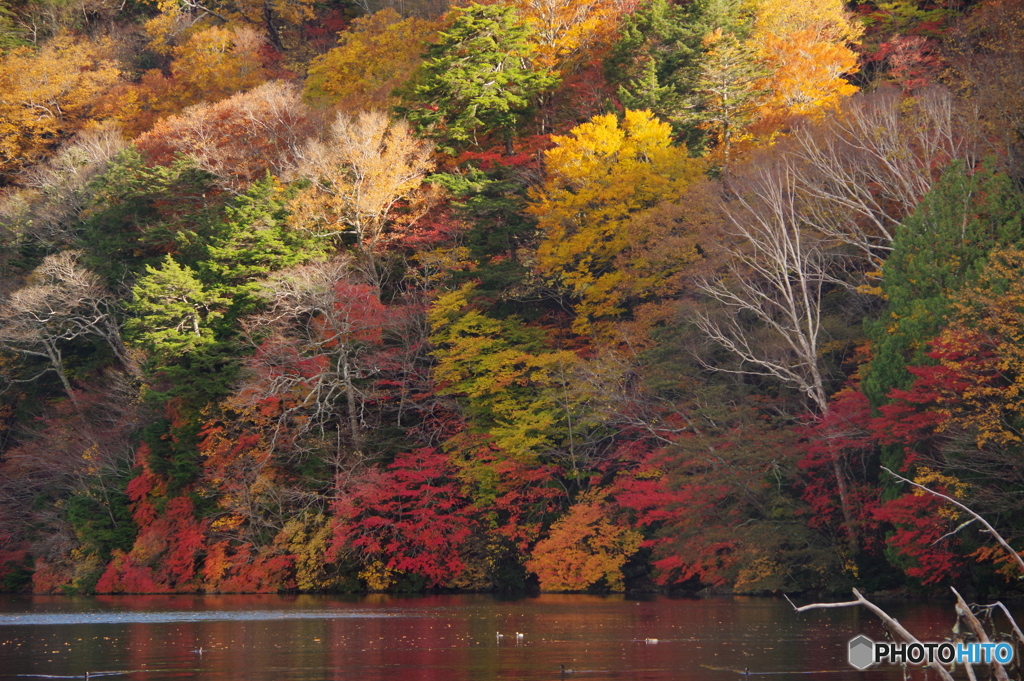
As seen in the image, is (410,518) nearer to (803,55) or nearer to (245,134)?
(245,134)

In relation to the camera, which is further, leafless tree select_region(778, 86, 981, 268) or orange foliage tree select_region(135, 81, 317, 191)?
orange foliage tree select_region(135, 81, 317, 191)

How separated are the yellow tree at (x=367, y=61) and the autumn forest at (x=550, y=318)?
459 millimetres

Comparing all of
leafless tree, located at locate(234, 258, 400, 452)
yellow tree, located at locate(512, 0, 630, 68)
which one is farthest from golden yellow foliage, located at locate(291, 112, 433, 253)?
yellow tree, located at locate(512, 0, 630, 68)

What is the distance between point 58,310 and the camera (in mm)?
51219

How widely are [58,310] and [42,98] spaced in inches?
778

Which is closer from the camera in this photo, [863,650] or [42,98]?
[863,650]

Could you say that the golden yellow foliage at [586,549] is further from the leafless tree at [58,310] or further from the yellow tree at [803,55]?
the leafless tree at [58,310]

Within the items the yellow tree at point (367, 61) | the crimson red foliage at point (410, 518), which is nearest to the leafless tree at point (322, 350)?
the crimson red foliage at point (410, 518)

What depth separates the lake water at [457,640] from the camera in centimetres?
1912

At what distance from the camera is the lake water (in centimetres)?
1912

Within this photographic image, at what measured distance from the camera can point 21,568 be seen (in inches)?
1980

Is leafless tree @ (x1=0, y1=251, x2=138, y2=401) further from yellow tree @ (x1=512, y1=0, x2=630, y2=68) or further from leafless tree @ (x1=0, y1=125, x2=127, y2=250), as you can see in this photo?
yellow tree @ (x1=512, y1=0, x2=630, y2=68)

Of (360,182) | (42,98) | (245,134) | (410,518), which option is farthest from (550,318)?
(42,98)

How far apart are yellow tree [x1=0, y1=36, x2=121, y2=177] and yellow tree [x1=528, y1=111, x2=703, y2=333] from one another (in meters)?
35.8
